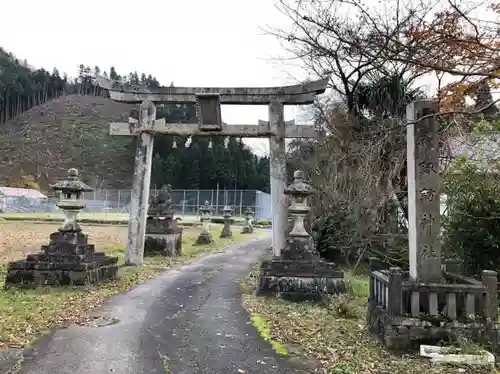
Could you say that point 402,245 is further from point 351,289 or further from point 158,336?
point 158,336

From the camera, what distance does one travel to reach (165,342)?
600 centimetres

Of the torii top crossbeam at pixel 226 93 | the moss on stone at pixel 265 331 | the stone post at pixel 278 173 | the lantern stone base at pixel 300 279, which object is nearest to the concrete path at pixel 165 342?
the moss on stone at pixel 265 331

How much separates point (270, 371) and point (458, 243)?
564 cm

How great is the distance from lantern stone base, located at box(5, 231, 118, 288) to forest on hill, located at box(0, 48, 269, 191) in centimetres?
3247

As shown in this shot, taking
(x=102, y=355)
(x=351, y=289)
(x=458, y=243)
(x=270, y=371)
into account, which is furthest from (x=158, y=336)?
(x=458, y=243)

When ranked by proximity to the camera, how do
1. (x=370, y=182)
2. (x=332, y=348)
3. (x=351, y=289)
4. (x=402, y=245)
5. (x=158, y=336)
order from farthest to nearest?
(x=402, y=245), (x=370, y=182), (x=351, y=289), (x=158, y=336), (x=332, y=348)

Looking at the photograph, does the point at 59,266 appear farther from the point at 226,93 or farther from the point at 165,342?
the point at 226,93

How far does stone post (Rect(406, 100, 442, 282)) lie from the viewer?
5996 millimetres

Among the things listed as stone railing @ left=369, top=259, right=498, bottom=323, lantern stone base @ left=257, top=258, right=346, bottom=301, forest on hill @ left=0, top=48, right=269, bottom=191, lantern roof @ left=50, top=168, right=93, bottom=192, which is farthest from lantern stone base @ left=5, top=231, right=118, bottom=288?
forest on hill @ left=0, top=48, right=269, bottom=191

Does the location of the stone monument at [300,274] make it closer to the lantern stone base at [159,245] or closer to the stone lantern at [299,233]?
the stone lantern at [299,233]

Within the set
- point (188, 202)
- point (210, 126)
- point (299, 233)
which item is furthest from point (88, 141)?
point (299, 233)

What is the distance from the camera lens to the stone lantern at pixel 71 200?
996cm

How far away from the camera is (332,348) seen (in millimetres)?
5832

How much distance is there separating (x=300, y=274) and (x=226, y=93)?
19.0 ft
